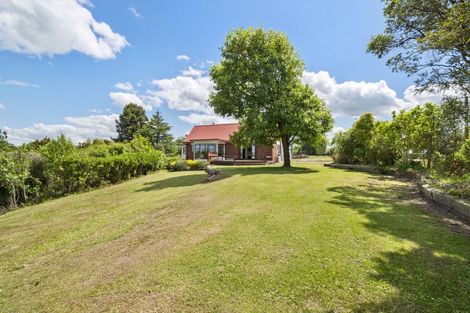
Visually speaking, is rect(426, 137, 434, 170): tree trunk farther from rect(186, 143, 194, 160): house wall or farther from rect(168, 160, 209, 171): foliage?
rect(186, 143, 194, 160): house wall

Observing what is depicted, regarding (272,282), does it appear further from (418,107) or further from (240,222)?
(418,107)

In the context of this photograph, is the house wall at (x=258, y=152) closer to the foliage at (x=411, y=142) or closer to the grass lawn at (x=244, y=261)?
the foliage at (x=411, y=142)

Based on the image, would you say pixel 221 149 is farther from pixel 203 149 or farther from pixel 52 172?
pixel 52 172

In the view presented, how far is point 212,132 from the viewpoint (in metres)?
34.2

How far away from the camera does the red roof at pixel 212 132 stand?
108 feet

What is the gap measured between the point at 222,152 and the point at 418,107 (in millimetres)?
21214

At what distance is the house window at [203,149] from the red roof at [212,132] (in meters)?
0.91

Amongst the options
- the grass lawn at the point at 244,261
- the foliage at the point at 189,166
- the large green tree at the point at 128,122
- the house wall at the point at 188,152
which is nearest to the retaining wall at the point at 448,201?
the grass lawn at the point at 244,261

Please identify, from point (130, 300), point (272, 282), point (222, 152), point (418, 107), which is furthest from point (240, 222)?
point (222, 152)

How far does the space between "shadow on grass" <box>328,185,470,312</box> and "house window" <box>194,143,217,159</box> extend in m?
26.3

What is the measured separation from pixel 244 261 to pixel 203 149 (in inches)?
1145

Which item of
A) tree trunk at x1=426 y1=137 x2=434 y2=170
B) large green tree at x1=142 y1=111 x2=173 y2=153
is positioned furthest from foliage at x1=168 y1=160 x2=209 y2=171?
large green tree at x1=142 y1=111 x2=173 y2=153

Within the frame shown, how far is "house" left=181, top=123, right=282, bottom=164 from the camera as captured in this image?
98.8 ft

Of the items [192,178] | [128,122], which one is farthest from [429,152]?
[128,122]
